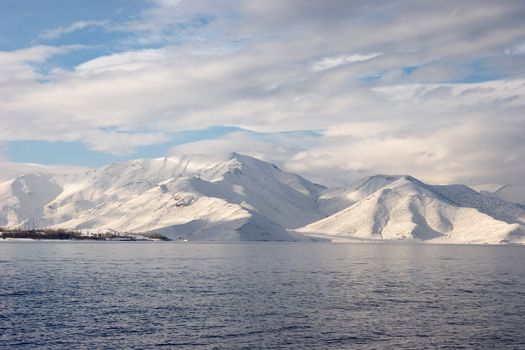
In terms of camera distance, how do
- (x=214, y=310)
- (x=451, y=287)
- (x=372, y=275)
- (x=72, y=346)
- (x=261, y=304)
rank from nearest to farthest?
1. (x=72, y=346)
2. (x=214, y=310)
3. (x=261, y=304)
4. (x=451, y=287)
5. (x=372, y=275)

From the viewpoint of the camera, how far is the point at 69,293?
109938mm

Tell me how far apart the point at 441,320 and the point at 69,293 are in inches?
2571

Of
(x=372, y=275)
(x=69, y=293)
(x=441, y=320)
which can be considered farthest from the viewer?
(x=372, y=275)

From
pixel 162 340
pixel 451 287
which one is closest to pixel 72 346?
pixel 162 340

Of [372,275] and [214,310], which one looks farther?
[372,275]

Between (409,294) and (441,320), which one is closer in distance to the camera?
(441,320)

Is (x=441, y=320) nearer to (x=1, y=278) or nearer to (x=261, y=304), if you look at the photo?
(x=261, y=304)

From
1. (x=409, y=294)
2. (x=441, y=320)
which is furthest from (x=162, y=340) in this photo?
(x=409, y=294)

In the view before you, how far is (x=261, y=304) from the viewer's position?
99188 mm

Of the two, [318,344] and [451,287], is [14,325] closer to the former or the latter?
[318,344]

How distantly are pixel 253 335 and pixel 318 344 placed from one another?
9.02m

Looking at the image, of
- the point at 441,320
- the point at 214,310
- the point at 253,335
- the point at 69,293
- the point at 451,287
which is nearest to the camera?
the point at 253,335

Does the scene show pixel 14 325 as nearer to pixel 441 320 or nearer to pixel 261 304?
pixel 261 304

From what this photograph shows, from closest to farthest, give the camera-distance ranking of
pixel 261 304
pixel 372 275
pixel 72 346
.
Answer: pixel 72 346
pixel 261 304
pixel 372 275
